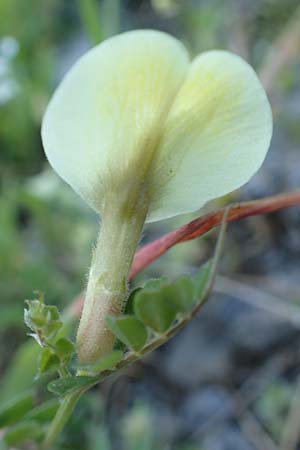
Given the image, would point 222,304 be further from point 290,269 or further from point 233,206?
point 233,206

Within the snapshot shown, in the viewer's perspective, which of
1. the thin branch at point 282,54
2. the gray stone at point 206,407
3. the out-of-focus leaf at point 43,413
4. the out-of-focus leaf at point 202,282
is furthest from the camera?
the thin branch at point 282,54

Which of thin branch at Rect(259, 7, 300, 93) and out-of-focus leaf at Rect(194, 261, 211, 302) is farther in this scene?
thin branch at Rect(259, 7, 300, 93)

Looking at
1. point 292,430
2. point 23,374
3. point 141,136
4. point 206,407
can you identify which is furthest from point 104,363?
point 206,407

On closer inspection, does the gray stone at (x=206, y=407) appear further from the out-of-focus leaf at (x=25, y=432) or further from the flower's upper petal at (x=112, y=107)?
the flower's upper petal at (x=112, y=107)

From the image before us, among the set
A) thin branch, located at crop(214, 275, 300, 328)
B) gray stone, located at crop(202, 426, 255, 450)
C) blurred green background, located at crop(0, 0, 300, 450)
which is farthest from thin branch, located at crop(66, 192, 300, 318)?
gray stone, located at crop(202, 426, 255, 450)

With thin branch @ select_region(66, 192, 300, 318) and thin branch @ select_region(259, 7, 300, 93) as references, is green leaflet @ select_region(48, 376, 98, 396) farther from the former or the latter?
thin branch @ select_region(259, 7, 300, 93)

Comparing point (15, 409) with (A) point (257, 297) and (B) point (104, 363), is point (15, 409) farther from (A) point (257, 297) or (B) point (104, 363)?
(A) point (257, 297)

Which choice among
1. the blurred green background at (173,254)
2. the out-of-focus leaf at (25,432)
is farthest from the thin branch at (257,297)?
the out-of-focus leaf at (25,432)
